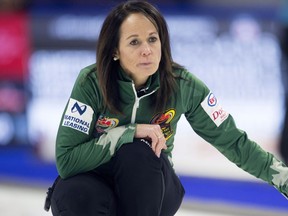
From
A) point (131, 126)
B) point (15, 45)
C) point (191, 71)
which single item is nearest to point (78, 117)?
point (131, 126)

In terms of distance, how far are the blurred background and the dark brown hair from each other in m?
0.83

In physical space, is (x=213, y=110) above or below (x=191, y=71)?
below

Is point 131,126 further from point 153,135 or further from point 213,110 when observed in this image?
point 213,110

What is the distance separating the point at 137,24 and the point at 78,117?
0.95ft

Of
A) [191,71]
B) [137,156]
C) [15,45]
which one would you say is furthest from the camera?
[15,45]

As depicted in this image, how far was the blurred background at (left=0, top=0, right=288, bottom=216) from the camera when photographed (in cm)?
287

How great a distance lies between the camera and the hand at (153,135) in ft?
5.64

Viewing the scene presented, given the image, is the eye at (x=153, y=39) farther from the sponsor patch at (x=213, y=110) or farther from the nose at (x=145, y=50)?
the sponsor patch at (x=213, y=110)

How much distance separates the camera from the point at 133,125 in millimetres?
1749

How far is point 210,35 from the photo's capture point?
2.95m

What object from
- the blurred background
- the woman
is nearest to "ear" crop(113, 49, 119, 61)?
the woman

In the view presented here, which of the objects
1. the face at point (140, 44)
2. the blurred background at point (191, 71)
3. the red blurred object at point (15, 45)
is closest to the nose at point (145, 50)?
the face at point (140, 44)

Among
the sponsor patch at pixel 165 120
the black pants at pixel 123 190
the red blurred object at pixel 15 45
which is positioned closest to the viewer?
the black pants at pixel 123 190

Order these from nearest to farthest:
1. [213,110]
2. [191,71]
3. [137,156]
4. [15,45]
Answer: [137,156] → [213,110] → [191,71] → [15,45]
